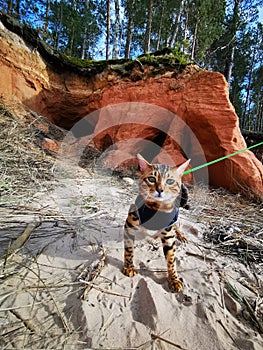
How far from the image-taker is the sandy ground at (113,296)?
3.01 ft

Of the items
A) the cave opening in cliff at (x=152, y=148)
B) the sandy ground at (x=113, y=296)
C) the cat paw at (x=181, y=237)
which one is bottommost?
the sandy ground at (x=113, y=296)

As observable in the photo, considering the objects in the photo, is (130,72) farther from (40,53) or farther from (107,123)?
(40,53)

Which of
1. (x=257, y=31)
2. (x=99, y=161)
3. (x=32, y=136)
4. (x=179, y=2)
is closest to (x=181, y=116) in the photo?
(x=99, y=161)

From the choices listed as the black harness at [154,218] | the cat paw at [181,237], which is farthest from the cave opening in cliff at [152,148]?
the black harness at [154,218]

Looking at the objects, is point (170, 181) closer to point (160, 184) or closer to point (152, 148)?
point (160, 184)

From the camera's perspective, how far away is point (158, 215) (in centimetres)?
138

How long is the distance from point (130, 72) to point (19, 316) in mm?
6497

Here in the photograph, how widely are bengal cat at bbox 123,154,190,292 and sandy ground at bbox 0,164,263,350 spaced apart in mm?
133

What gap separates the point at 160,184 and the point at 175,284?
758 millimetres

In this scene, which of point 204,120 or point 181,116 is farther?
point 181,116

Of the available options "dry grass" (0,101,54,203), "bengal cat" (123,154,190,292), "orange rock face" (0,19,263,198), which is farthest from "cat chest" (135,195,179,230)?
"orange rock face" (0,19,263,198)

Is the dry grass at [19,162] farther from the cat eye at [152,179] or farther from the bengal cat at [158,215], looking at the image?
the cat eye at [152,179]

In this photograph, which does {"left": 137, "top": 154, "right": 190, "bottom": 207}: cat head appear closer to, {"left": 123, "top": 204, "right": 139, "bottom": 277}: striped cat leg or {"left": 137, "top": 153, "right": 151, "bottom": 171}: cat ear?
{"left": 137, "top": 153, "right": 151, "bottom": 171}: cat ear

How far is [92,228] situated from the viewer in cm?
198
